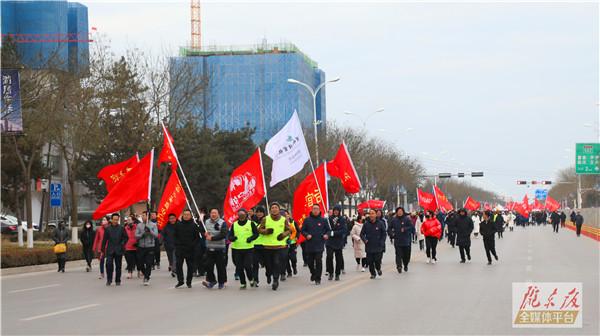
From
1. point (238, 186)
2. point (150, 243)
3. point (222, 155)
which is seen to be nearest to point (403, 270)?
point (238, 186)

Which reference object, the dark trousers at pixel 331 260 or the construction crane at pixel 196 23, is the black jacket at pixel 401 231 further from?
the construction crane at pixel 196 23

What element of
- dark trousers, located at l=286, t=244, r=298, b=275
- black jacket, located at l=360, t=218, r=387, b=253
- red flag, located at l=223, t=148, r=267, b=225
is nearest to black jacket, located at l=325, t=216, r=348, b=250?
black jacket, located at l=360, t=218, r=387, b=253

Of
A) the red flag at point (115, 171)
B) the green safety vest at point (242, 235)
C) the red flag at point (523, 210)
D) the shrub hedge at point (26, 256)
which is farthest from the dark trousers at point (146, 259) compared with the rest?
the red flag at point (523, 210)

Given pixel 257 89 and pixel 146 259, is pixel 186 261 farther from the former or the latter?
pixel 257 89

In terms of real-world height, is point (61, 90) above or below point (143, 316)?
above

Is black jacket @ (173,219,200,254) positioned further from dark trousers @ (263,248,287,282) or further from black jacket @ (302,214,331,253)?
black jacket @ (302,214,331,253)

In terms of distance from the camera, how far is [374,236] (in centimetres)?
2203

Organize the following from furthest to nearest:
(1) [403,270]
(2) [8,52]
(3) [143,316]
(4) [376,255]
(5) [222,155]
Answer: (5) [222,155], (2) [8,52], (1) [403,270], (4) [376,255], (3) [143,316]

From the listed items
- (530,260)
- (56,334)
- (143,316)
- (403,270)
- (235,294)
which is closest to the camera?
(56,334)

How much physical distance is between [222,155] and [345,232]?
47044mm

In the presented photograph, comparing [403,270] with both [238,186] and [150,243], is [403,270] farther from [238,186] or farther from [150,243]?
[150,243]

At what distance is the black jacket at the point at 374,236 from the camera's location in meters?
21.9

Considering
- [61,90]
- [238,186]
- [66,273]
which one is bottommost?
[66,273]

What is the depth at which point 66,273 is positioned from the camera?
28.7 m
